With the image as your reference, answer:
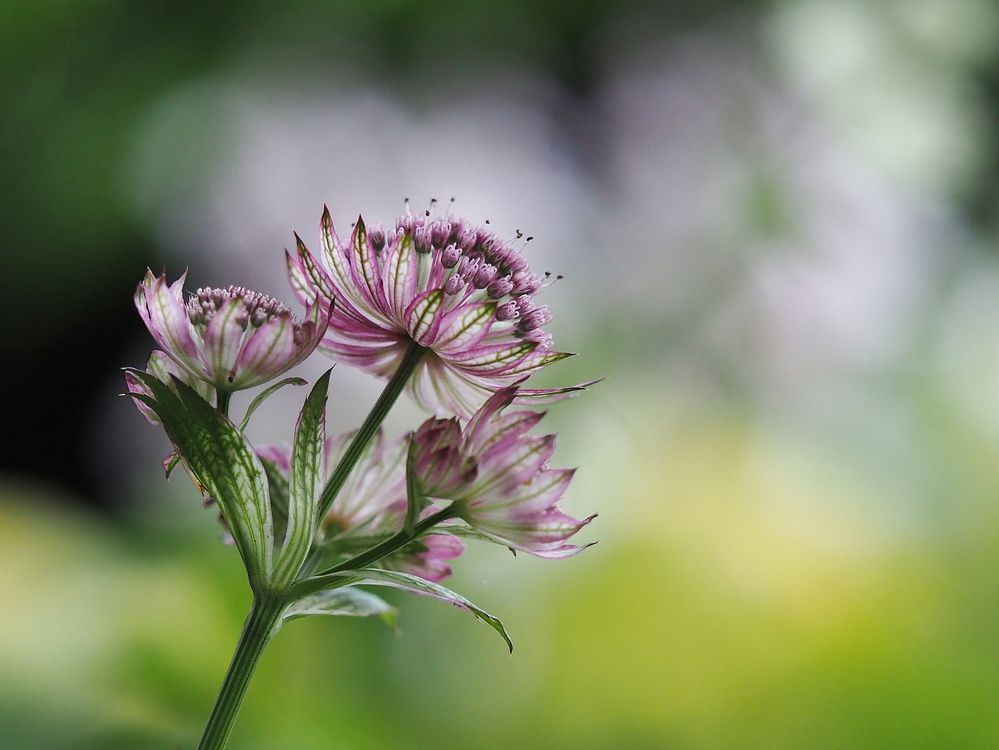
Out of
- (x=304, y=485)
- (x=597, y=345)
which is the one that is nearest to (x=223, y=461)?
(x=304, y=485)

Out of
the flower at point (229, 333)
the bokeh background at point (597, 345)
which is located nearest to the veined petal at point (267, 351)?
the flower at point (229, 333)

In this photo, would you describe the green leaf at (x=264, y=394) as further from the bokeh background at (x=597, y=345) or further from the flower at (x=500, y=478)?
the bokeh background at (x=597, y=345)

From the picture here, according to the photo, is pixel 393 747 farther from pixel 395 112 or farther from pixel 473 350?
pixel 395 112

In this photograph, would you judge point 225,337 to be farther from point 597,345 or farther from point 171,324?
point 597,345

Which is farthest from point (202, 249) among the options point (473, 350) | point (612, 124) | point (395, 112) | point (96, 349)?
point (473, 350)

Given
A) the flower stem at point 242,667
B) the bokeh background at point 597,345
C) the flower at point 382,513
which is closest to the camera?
the flower stem at point 242,667

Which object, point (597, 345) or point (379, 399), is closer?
point (379, 399)
